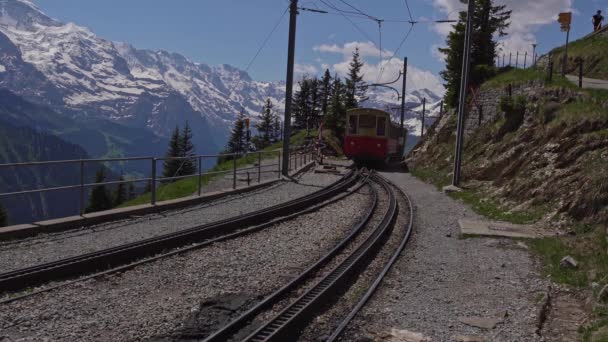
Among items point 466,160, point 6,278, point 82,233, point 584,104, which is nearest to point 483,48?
point 466,160

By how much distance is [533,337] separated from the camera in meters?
6.09

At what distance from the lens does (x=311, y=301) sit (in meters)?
6.77

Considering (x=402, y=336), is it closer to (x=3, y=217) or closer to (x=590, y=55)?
(x=590, y=55)

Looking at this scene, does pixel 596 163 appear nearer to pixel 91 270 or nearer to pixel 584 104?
pixel 584 104

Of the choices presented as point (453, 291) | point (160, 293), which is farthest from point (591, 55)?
point (160, 293)

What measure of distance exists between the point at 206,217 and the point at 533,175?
9.12 metres

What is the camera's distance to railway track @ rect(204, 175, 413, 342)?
584cm

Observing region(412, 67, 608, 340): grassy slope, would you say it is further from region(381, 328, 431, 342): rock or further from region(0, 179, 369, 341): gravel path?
region(0, 179, 369, 341): gravel path

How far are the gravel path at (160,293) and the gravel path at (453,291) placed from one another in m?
1.59

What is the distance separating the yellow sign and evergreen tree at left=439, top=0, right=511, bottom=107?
12.8m

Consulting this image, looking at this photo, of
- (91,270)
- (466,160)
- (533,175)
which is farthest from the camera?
(466,160)

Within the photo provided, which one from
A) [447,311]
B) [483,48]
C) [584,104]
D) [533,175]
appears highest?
[483,48]

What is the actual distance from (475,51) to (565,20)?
19.3 metres

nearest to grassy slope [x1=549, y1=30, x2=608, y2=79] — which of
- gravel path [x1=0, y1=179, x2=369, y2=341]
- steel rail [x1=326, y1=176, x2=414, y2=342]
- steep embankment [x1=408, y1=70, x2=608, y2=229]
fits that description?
steep embankment [x1=408, y1=70, x2=608, y2=229]
